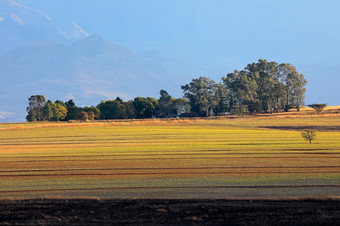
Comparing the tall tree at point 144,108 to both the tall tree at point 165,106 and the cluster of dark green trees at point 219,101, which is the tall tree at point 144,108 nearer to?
the cluster of dark green trees at point 219,101

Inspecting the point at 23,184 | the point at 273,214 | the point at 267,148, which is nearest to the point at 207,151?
the point at 267,148

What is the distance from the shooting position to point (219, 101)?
110 metres

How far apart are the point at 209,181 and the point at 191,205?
4451 mm

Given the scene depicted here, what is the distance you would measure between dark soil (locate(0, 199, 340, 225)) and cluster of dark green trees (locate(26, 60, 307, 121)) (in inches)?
3180

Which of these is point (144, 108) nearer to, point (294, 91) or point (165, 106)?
point (165, 106)

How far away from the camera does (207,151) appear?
111 ft

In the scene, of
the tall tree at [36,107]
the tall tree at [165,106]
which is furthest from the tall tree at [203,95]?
the tall tree at [36,107]

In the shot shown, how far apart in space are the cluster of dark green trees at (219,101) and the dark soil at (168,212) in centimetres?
8077

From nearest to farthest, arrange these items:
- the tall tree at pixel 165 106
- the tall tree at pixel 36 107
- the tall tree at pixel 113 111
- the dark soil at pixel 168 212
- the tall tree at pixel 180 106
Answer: the dark soil at pixel 168 212
the tall tree at pixel 113 111
the tall tree at pixel 36 107
the tall tree at pixel 165 106
the tall tree at pixel 180 106

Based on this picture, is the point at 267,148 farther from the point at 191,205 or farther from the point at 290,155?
the point at 191,205

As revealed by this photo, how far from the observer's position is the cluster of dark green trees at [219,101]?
337ft

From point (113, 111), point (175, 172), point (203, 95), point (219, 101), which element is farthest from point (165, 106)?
point (175, 172)

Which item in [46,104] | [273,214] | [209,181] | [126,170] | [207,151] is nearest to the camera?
[273,214]

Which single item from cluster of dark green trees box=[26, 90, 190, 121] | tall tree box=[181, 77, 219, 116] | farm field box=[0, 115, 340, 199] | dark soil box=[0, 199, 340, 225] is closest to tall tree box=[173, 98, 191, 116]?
cluster of dark green trees box=[26, 90, 190, 121]
